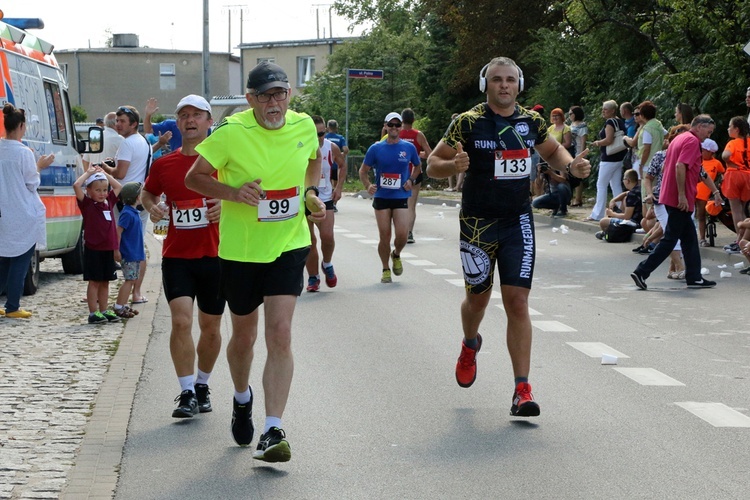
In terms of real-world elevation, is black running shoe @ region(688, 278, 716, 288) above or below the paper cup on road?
below

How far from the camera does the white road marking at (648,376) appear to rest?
28.2 ft

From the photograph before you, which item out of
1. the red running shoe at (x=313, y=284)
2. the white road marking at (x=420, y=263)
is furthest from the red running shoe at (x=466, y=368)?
the white road marking at (x=420, y=263)

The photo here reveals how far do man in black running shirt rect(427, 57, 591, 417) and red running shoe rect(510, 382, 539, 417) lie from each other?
97 mm

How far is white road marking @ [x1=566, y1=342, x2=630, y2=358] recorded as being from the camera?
9.79 meters

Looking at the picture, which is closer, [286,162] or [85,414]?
[286,162]

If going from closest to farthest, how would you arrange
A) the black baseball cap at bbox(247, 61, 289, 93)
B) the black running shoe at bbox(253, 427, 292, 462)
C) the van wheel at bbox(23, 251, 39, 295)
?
the black running shoe at bbox(253, 427, 292, 462) < the black baseball cap at bbox(247, 61, 289, 93) < the van wheel at bbox(23, 251, 39, 295)

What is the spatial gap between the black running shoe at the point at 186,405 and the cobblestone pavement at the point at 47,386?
517mm

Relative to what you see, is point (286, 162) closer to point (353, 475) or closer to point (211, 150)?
point (211, 150)

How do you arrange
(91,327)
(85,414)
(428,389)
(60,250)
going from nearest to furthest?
(85,414)
(428,389)
(91,327)
(60,250)

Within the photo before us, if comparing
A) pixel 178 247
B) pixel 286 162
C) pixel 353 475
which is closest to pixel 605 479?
pixel 353 475

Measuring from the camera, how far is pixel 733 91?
71.4ft

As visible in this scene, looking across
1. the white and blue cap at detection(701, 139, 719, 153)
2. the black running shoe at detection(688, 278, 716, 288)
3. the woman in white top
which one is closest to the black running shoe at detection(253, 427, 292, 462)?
the woman in white top

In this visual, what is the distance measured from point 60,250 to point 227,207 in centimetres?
925

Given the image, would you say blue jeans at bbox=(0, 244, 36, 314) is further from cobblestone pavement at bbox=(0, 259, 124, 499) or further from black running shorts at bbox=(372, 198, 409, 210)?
black running shorts at bbox=(372, 198, 409, 210)
